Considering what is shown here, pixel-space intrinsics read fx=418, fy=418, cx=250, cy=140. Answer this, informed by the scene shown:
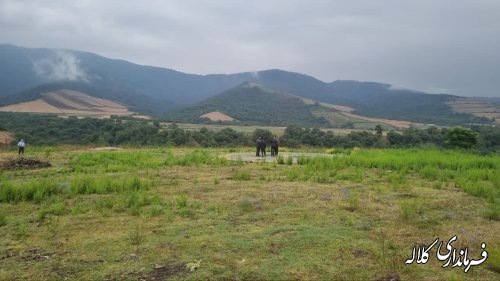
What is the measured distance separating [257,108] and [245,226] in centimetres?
15155

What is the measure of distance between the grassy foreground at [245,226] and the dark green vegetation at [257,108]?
104341 millimetres

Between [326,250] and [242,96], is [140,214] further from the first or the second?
[242,96]

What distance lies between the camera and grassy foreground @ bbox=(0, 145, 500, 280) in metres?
7.17

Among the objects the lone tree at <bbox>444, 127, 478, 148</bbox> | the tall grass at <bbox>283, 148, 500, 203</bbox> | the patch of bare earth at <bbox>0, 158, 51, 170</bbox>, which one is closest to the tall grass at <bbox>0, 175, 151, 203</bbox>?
the tall grass at <bbox>283, 148, 500, 203</bbox>

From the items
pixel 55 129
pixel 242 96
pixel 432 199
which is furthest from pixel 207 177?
pixel 242 96

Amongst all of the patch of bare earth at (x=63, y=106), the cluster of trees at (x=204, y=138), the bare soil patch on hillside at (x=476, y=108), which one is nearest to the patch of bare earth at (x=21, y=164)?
the cluster of trees at (x=204, y=138)

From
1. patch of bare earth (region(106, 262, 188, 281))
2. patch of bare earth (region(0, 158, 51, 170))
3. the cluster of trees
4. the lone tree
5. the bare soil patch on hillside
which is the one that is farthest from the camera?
the bare soil patch on hillside

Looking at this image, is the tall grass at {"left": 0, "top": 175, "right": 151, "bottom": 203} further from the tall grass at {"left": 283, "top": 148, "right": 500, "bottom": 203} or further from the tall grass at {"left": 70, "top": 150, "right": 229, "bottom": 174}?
the tall grass at {"left": 283, "top": 148, "right": 500, "bottom": 203}

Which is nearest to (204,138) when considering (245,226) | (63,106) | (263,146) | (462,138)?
(263,146)

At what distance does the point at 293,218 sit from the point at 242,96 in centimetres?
16806

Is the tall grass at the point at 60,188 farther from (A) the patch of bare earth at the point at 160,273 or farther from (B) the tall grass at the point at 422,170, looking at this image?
(A) the patch of bare earth at the point at 160,273

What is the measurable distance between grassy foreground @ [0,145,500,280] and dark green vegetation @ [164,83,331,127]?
104 m

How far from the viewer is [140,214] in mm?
11031

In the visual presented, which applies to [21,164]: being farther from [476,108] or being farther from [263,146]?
[476,108]
